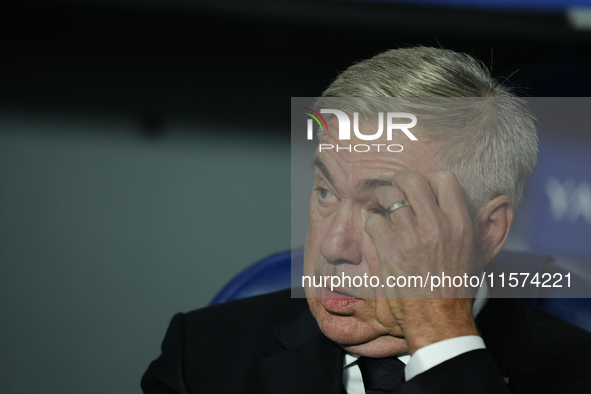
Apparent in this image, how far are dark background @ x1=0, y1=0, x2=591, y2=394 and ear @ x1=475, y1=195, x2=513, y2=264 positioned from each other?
3.27 feet

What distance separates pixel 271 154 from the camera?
1.99 metres

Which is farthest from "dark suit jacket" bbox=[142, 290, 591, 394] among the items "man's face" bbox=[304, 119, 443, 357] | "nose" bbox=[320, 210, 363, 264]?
"nose" bbox=[320, 210, 363, 264]

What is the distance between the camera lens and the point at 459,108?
3.04 ft

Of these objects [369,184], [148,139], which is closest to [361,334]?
[369,184]

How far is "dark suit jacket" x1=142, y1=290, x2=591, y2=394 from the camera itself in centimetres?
97

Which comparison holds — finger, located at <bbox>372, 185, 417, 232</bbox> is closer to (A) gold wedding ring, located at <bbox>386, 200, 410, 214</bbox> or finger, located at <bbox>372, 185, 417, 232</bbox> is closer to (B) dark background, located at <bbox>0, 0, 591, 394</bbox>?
(A) gold wedding ring, located at <bbox>386, 200, 410, 214</bbox>

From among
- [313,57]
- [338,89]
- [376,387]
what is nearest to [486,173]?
[338,89]

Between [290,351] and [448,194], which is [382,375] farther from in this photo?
[448,194]

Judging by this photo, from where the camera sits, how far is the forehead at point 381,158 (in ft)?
2.86

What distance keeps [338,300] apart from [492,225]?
13.4 inches

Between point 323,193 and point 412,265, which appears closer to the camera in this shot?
point 412,265

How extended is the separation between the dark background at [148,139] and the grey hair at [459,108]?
0.82 m

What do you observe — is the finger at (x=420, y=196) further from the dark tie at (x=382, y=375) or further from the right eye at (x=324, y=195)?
the dark tie at (x=382, y=375)

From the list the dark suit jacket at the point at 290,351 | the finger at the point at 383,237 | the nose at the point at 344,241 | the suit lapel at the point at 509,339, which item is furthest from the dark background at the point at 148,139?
the finger at the point at 383,237
